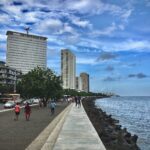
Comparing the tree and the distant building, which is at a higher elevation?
the distant building

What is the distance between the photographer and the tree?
80.8 metres

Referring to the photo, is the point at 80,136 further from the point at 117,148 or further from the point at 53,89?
the point at 53,89

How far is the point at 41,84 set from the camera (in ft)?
266

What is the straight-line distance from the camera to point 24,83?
81.9m

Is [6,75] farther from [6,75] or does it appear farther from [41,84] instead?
[41,84]

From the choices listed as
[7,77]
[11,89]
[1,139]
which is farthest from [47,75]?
[7,77]

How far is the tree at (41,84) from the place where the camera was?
8081 centimetres

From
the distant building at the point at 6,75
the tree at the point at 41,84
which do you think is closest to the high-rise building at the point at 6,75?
the distant building at the point at 6,75

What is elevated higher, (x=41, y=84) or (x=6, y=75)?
(x=6, y=75)

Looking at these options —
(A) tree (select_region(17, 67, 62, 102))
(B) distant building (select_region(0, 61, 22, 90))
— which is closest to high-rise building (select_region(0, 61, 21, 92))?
(B) distant building (select_region(0, 61, 22, 90))

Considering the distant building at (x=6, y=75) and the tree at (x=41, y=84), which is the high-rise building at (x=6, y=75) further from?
the tree at (x=41, y=84)

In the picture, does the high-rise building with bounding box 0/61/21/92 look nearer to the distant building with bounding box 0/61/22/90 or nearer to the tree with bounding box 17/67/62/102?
the distant building with bounding box 0/61/22/90

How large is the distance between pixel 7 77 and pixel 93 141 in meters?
150

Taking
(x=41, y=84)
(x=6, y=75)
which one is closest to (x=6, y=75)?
(x=6, y=75)
